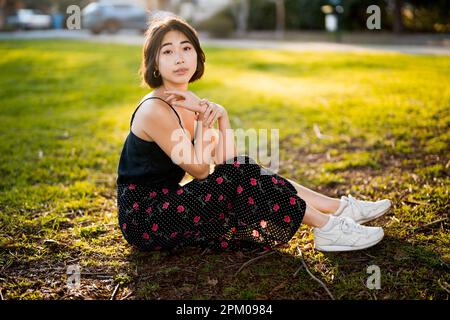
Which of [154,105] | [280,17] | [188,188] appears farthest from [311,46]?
[188,188]

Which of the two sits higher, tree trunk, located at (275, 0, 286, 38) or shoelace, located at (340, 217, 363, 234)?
tree trunk, located at (275, 0, 286, 38)

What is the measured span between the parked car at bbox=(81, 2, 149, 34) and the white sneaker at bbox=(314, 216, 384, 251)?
18.1m

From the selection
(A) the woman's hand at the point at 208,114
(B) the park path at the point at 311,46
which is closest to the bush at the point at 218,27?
(B) the park path at the point at 311,46

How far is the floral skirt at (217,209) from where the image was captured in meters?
2.59

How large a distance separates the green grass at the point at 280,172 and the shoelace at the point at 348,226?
16 cm

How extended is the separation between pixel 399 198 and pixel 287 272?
1379mm

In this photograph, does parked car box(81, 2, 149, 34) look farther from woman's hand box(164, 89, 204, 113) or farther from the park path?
woman's hand box(164, 89, 204, 113)

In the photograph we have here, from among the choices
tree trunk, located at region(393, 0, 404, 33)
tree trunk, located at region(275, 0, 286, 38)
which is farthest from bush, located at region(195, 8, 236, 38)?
tree trunk, located at region(393, 0, 404, 33)

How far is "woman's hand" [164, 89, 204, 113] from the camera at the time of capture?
2652mm

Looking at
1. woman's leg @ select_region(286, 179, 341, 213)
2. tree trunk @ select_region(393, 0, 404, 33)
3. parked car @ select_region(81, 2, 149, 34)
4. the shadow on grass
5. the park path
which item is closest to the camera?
the shadow on grass

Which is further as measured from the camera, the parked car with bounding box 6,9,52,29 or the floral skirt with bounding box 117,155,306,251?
the parked car with bounding box 6,9,52,29

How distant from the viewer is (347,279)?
2.50 metres

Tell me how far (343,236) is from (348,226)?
0.07m

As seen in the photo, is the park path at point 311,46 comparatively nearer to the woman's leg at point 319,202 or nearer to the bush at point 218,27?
the bush at point 218,27
